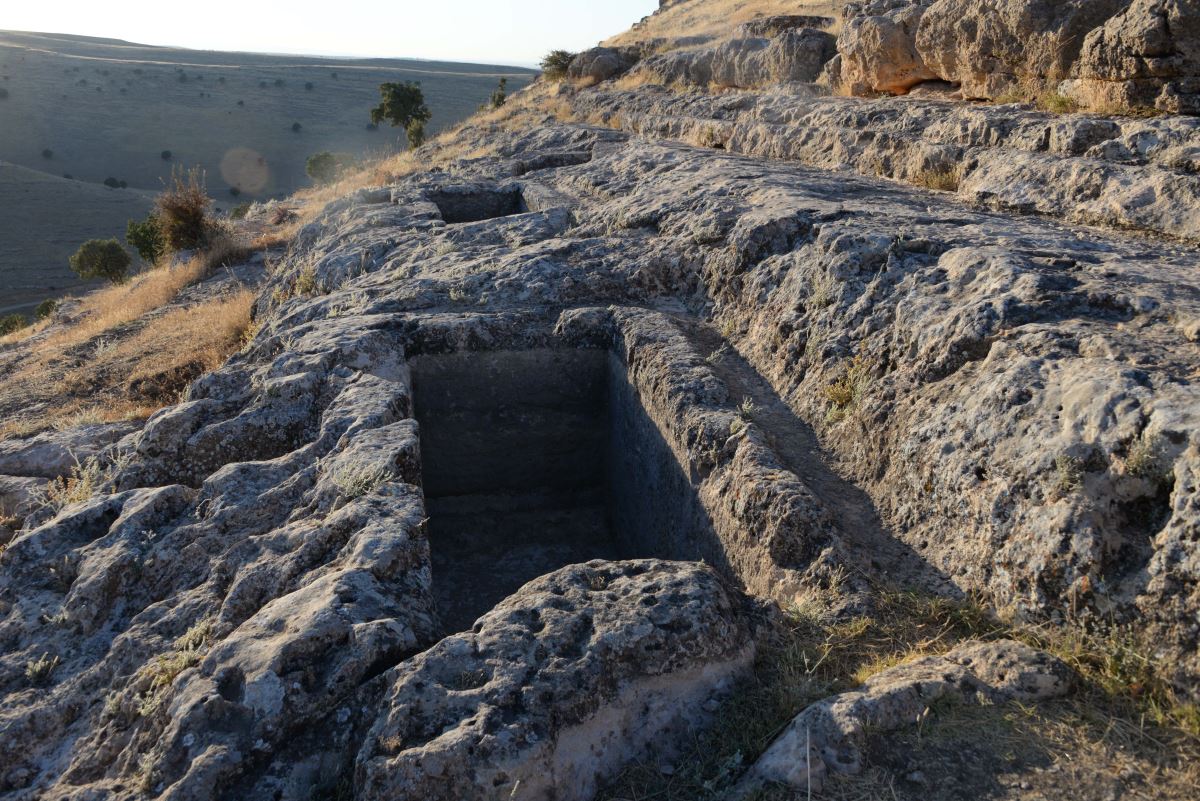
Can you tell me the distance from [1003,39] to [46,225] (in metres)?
39.8

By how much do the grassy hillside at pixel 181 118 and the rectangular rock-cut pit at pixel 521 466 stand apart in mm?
41609

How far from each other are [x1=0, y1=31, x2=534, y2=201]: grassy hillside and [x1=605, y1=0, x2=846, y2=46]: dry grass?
2062 cm

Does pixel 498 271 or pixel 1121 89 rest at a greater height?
pixel 1121 89

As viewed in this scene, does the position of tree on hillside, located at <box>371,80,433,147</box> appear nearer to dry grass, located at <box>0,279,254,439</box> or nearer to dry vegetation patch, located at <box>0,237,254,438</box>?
dry vegetation patch, located at <box>0,237,254,438</box>

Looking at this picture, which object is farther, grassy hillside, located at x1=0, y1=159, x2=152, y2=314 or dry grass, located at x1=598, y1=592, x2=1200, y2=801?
grassy hillside, located at x1=0, y1=159, x2=152, y2=314

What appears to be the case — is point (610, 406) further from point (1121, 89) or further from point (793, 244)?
point (1121, 89)

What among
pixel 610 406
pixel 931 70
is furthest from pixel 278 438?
pixel 931 70

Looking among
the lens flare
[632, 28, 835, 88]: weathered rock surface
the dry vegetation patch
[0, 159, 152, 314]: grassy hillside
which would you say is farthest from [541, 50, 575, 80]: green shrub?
the lens flare

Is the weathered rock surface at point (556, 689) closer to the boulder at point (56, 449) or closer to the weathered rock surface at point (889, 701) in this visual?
the weathered rock surface at point (889, 701)

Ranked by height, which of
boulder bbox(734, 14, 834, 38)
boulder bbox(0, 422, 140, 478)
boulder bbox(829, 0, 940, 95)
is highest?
boulder bbox(734, 14, 834, 38)

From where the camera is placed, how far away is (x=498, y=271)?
596 centimetres

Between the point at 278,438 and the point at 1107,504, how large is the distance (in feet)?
12.6

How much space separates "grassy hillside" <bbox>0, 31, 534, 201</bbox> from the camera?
169 ft

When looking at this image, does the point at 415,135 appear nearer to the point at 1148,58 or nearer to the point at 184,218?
the point at 184,218
